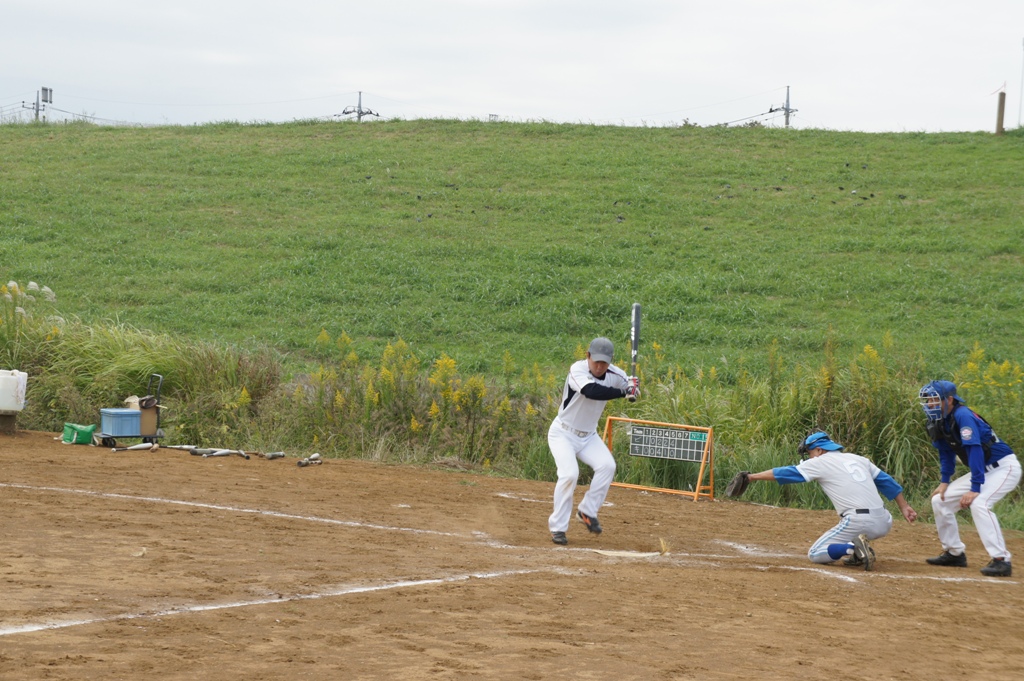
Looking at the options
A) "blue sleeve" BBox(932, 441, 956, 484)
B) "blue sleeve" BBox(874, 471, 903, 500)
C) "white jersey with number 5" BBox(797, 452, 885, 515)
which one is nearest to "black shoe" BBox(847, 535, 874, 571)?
"white jersey with number 5" BBox(797, 452, 885, 515)

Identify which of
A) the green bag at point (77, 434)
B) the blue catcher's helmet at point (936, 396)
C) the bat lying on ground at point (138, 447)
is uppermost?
the blue catcher's helmet at point (936, 396)


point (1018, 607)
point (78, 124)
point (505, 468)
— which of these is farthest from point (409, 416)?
point (78, 124)

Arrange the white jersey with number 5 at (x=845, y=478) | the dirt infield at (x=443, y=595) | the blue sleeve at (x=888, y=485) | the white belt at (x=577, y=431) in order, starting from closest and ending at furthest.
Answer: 1. the dirt infield at (x=443, y=595)
2. the white jersey with number 5 at (x=845, y=478)
3. the blue sleeve at (x=888, y=485)
4. the white belt at (x=577, y=431)

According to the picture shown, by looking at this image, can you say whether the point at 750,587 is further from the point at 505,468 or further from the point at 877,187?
the point at 877,187

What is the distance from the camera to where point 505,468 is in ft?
49.5

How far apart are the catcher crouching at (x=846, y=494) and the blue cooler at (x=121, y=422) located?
9.07 metres

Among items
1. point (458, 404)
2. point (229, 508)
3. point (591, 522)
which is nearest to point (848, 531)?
point (591, 522)

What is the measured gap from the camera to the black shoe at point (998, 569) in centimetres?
924

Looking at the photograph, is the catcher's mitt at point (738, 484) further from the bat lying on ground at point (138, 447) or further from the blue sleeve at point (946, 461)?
the bat lying on ground at point (138, 447)

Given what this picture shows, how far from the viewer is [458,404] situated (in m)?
15.9

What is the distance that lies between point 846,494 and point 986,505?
46.0 inches

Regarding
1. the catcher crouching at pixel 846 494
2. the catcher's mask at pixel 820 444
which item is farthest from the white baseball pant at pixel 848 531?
the catcher's mask at pixel 820 444

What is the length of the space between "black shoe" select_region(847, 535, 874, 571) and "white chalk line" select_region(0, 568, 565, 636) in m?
2.76

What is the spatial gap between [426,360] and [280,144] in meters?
21.2
